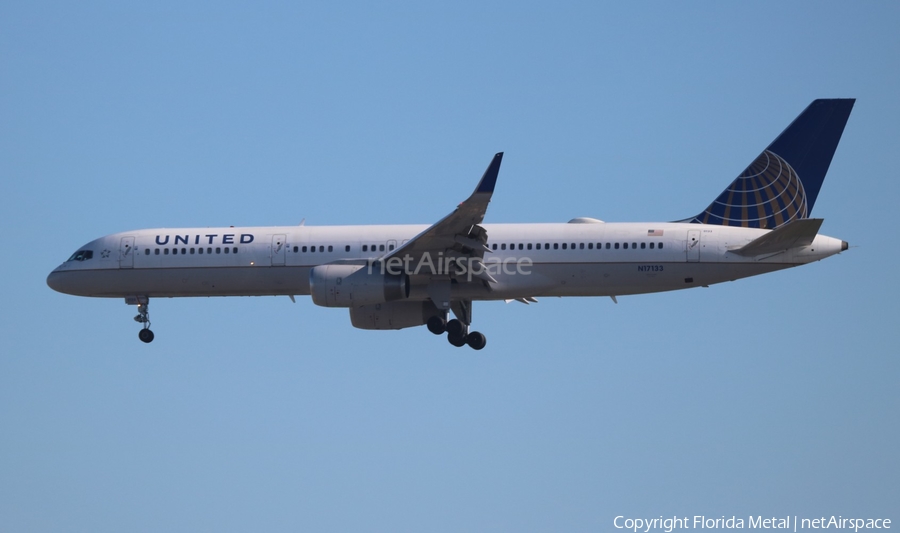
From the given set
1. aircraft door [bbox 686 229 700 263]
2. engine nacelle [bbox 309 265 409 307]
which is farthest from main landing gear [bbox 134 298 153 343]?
aircraft door [bbox 686 229 700 263]

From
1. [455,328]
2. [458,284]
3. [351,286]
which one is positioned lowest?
[455,328]

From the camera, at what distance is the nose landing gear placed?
41000 millimetres

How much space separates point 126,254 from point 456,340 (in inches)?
434

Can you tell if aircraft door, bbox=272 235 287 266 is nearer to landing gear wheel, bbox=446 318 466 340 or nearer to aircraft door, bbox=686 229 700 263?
landing gear wheel, bbox=446 318 466 340

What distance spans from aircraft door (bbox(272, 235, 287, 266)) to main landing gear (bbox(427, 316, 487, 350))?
4.98m

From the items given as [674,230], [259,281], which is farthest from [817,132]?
[259,281]

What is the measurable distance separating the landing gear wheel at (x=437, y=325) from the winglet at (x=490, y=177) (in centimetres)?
651

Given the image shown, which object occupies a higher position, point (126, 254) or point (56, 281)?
point (126, 254)

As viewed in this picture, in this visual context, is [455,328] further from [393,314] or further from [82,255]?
[82,255]

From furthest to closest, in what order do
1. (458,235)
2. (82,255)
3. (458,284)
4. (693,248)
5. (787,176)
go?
(82,255) < (787,176) < (458,284) < (693,248) < (458,235)

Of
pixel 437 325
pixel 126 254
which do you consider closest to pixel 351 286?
pixel 437 325

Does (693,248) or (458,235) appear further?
(693,248)

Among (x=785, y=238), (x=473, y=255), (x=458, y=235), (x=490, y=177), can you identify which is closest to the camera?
(x=490, y=177)

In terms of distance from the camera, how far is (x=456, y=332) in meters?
39.0
